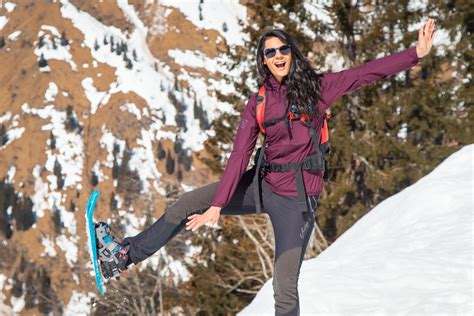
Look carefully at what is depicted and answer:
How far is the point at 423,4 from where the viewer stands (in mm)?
27234

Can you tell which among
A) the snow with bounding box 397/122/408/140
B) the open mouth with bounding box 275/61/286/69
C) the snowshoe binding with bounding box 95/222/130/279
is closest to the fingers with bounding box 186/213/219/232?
the snowshoe binding with bounding box 95/222/130/279

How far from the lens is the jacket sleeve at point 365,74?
470cm

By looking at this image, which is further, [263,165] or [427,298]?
[427,298]

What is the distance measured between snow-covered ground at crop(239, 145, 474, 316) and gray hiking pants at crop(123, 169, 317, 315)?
5.10 ft

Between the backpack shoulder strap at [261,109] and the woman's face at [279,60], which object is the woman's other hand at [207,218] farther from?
the woman's face at [279,60]

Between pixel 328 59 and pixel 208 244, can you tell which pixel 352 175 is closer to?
pixel 328 59

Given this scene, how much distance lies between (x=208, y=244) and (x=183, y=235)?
2329 millimetres

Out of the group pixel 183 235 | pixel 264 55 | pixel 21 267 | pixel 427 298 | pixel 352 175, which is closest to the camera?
pixel 264 55

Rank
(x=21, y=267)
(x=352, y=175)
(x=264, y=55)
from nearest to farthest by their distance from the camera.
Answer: (x=264, y=55) → (x=352, y=175) → (x=21, y=267)

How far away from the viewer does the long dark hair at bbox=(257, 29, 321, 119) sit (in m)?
4.71

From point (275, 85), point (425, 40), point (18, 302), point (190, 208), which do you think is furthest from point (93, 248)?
point (18, 302)

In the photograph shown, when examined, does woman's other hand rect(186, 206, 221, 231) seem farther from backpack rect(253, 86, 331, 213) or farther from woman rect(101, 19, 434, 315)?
backpack rect(253, 86, 331, 213)

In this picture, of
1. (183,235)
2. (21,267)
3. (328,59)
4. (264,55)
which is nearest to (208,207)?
(264,55)

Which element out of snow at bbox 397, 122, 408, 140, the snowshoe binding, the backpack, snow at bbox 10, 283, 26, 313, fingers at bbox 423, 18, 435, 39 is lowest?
snow at bbox 10, 283, 26, 313
